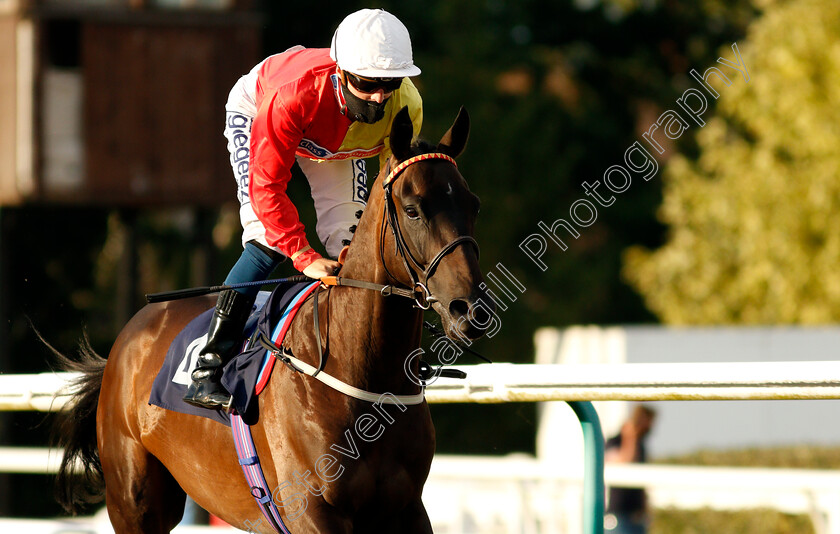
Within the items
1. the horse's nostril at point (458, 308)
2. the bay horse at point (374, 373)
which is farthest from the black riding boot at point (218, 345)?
the horse's nostril at point (458, 308)

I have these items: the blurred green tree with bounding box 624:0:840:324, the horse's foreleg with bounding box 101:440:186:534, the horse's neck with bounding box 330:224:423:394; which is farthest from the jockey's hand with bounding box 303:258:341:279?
the blurred green tree with bounding box 624:0:840:324

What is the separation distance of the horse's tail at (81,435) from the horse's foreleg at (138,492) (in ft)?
1.30

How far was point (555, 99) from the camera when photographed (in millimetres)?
19734

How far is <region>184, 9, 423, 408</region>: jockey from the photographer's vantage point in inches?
132

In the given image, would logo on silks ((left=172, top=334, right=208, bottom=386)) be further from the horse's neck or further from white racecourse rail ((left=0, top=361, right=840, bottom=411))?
white racecourse rail ((left=0, top=361, right=840, bottom=411))

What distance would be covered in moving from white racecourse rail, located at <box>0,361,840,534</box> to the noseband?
531 mm

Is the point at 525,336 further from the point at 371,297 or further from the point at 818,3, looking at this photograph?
the point at 371,297

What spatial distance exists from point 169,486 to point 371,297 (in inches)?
55.2

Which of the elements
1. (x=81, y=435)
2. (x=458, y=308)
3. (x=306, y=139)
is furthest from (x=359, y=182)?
(x=81, y=435)

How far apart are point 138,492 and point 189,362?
2.03 feet

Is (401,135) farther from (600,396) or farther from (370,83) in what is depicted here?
(600,396)

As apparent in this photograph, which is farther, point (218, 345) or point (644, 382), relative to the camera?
point (218, 345)

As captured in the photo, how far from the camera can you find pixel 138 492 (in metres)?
4.03

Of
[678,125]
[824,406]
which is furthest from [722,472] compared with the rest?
[678,125]
